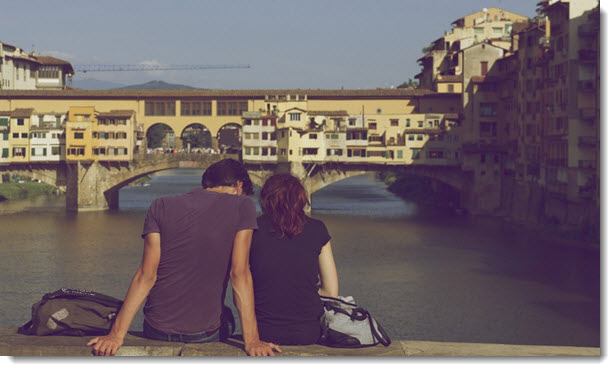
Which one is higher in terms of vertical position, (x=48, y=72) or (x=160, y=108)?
(x=48, y=72)

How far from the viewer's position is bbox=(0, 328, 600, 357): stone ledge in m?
4.32

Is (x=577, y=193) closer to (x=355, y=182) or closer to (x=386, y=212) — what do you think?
(x=386, y=212)

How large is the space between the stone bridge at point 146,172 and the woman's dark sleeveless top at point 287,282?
44.4 meters

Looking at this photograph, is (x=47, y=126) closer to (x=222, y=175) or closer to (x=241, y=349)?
(x=222, y=175)

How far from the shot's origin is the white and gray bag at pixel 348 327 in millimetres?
4793

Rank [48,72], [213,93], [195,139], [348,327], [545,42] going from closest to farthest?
[348,327], [545,42], [213,93], [48,72], [195,139]

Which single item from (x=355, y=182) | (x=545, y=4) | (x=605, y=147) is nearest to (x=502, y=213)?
(x=545, y=4)

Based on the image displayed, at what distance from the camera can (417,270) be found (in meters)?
28.4

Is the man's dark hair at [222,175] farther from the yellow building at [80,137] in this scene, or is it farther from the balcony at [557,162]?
the yellow building at [80,137]

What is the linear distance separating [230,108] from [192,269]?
5017cm

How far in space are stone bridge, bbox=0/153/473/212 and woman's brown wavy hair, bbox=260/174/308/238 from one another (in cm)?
4446

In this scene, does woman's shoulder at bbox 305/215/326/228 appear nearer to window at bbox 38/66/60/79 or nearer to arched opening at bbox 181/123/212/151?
window at bbox 38/66/60/79

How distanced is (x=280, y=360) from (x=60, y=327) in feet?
5.04

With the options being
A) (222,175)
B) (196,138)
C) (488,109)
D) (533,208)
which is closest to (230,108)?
(488,109)
